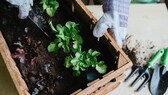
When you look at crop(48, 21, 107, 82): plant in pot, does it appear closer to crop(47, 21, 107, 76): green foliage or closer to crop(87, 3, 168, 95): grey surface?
crop(47, 21, 107, 76): green foliage

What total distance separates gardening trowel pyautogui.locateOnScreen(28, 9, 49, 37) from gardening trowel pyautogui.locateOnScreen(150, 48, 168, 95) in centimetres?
36

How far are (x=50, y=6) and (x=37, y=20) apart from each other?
0.06 m

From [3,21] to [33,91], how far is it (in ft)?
0.84

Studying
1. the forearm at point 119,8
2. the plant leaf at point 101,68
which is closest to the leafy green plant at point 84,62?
the plant leaf at point 101,68

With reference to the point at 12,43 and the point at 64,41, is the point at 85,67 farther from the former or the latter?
the point at 12,43

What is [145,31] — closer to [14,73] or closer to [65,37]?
[65,37]

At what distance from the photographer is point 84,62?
77cm

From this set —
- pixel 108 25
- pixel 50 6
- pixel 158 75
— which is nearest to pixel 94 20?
pixel 108 25

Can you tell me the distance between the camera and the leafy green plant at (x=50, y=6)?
87cm

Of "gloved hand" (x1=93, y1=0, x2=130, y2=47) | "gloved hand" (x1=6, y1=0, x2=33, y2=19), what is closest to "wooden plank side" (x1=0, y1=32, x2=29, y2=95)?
"gloved hand" (x1=6, y1=0, x2=33, y2=19)

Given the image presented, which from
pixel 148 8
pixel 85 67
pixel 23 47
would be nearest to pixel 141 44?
pixel 148 8

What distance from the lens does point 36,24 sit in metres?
0.88

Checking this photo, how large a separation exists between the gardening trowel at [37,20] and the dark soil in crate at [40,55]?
0.03 ft

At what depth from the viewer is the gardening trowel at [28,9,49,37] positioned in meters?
0.87
